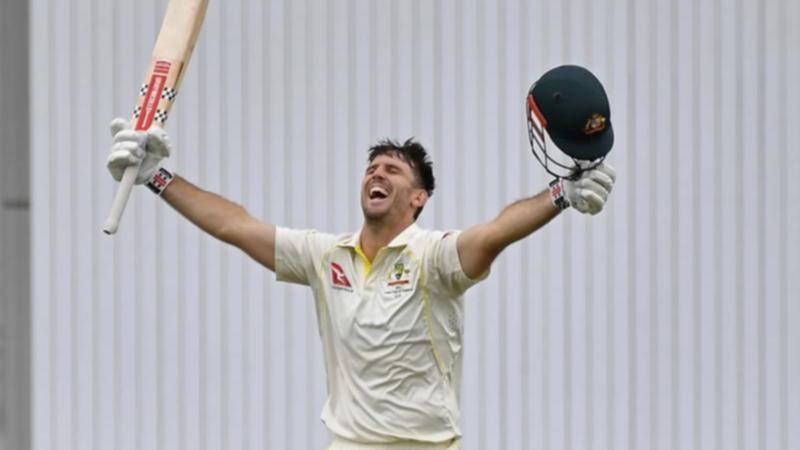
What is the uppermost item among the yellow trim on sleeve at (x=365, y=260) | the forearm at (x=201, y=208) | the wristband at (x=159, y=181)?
the wristband at (x=159, y=181)

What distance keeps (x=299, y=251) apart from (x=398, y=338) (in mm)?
468

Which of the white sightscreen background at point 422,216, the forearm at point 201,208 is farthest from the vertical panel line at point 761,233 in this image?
the forearm at point 201,208

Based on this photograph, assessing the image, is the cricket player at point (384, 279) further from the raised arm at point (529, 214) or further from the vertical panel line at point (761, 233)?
the vertical panel line at point (761, 233)

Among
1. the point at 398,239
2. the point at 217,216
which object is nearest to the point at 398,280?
the point at 398,239

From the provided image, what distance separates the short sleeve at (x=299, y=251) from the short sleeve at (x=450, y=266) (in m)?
0.37

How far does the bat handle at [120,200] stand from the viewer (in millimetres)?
5648

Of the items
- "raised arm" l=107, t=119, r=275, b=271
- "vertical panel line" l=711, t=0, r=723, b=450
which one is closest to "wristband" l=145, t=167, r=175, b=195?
"raised arm" l=107, t=119, r=275, b=271

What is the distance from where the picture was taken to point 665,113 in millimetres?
7949

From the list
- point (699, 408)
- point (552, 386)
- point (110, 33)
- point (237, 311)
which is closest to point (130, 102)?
point (110, 33)

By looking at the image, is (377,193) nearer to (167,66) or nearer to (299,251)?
(299,251)

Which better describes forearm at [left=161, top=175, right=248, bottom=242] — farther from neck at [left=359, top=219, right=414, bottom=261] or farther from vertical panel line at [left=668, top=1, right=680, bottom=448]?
vertical panel line at [left=668, top=1, right=680, bottom=448]

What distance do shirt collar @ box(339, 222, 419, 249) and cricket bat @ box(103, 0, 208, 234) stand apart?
65 cm

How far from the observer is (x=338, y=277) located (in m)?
6.08

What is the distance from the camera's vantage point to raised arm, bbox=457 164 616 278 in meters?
5.36
